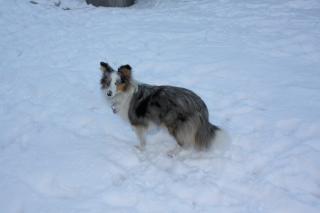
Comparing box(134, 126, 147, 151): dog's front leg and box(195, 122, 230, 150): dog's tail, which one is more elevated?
box(195, 122, 230, 150): dog's tail

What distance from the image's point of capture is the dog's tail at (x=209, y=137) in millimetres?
4828

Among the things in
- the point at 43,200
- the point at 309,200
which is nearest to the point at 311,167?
the point at 309,200

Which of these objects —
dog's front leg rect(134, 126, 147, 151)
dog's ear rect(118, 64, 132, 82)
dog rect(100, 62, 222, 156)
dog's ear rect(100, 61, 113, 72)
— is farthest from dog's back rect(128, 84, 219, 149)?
dog's ear rect(100, 61, 113, 72)

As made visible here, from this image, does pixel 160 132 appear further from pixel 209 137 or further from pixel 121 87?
pixel 121 87

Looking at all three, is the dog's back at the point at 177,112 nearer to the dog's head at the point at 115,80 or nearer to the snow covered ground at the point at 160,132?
the dog's head at the point at 115,80

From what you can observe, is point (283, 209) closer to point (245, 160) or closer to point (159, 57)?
point (245, 160)

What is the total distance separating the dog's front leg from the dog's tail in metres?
0.81

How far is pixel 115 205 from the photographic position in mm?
4359

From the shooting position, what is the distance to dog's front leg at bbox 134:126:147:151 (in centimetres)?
522

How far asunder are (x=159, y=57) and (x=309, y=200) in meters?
4.83

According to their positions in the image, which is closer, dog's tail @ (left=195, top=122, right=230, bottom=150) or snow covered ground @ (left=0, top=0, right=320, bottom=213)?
snow covered ground @ (left=0, top=0, right=320, bottom=213)

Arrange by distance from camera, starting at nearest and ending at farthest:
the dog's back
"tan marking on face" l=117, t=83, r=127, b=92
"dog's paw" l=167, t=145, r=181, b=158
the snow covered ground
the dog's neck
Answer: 1. the snow covered ground
2. the dog's back
3. "tan marking on face" l=117, t=83, r=127, b=92
4. the dog's neck
5. "dog's paw" l=167, t=145, r=181, b=158

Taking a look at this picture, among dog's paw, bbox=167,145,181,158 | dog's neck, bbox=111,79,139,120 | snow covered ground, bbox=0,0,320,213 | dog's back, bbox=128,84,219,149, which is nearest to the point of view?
snow covered ground, bbox=0,0,320,213

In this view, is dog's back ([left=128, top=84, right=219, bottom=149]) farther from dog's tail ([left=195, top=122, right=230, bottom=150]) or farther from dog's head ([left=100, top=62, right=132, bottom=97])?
dog's head ([left=100, top=62, right=132, bottom=97])
